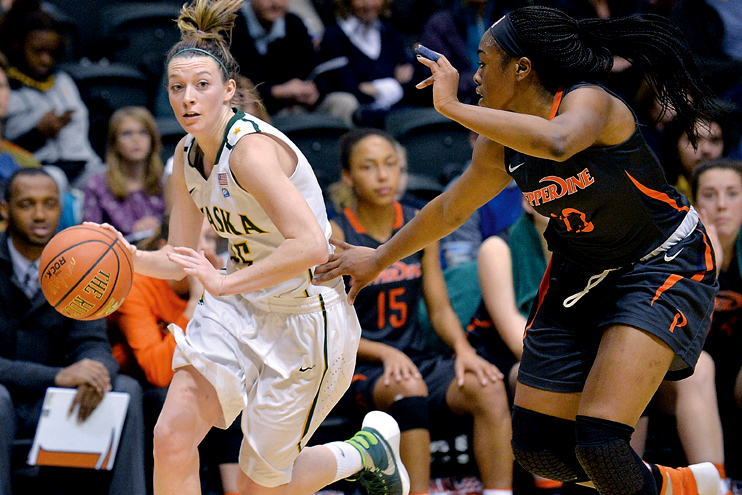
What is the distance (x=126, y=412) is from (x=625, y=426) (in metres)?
2.09

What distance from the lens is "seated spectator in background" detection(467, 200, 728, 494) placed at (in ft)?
12.6

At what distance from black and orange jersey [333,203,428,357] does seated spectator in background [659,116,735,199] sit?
1.93m

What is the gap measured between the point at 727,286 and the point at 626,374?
202 centimetres

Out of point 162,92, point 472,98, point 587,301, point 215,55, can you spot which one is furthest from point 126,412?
point 472,98

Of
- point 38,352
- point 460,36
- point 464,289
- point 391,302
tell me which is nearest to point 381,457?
point 391,302

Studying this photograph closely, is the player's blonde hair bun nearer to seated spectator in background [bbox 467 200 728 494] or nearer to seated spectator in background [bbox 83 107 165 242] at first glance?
seated spectator in background [bbox 467 200 728 494]

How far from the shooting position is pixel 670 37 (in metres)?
2.74

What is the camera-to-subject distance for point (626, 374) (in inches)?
102

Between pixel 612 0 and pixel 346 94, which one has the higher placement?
pixel 612 0

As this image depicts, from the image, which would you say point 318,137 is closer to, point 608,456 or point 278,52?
point 278,52

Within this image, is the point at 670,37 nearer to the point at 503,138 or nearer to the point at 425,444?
the point at 503,138

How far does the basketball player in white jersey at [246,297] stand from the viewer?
2.63 meters

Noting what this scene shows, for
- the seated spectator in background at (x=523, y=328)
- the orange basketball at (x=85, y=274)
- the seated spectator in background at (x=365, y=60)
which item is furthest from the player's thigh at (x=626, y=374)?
the seated spectator in background at (x=365, y=60)

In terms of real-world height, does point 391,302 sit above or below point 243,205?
below
